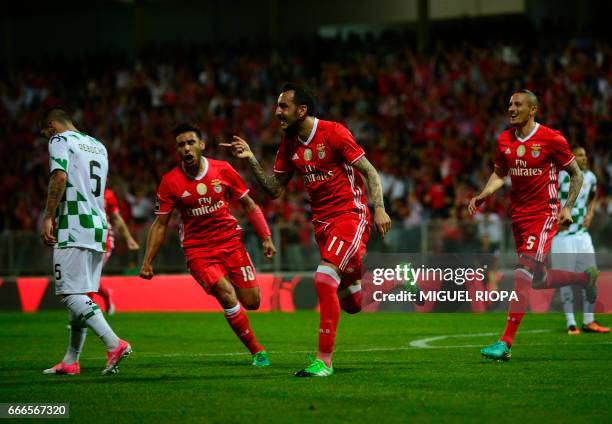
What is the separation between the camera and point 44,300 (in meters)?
22.2

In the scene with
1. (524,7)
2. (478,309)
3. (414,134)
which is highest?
(524,7)

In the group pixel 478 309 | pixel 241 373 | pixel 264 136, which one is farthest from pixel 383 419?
pixel 264 136

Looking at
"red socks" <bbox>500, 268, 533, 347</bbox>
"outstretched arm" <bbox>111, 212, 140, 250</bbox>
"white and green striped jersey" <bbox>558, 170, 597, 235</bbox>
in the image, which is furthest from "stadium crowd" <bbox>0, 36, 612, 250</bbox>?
"red socks" <bbox>500, 268, 533, 347</bbox>

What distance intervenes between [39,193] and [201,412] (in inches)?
851

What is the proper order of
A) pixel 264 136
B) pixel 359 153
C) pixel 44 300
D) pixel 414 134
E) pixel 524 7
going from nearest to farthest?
pixel 359 153
pixel 44 300
pixel 414 134
pixel 264 136
pixel 524 7

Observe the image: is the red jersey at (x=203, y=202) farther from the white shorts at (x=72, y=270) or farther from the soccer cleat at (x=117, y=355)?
the soccer cleat at (x=117, y=355)

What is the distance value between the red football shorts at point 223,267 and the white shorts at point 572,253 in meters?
4.64

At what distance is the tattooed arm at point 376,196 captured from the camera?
887cm

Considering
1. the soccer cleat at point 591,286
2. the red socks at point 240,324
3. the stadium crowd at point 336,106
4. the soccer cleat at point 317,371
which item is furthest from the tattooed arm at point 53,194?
the stadium crowd at point 336,106

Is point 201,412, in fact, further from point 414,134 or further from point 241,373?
point 414,134

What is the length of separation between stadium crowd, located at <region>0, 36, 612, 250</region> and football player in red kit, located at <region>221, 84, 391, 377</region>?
1023cm

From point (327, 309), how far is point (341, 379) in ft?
1.99

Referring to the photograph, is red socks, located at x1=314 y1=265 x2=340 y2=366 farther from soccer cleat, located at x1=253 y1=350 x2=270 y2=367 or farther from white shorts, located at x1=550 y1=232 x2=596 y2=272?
white shorts, located at x1=550 y1=232 x2=596 y2=272

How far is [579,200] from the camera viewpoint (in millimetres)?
14234
